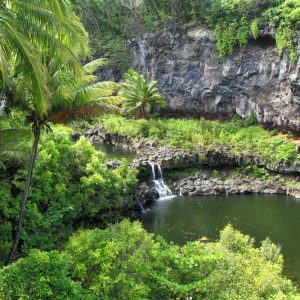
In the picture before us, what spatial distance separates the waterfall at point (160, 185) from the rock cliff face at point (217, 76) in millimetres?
12625

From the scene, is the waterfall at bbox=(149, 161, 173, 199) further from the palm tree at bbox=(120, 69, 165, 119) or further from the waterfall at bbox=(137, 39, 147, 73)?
the waterfall at bbox=(137, 39, 147, 73)

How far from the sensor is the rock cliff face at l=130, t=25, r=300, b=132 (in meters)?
37.5

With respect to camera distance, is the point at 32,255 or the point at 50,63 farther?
the point at 50,63

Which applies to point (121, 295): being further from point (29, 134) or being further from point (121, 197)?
point (121, 197)

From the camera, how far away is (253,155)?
34438 mm

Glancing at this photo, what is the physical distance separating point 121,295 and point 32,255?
8.15 ft

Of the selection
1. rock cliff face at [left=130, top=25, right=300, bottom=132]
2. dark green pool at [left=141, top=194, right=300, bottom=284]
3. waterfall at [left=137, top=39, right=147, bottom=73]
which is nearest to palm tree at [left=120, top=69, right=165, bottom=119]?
rock cliff face at [left=130, top=25, right=300, bottom=132]

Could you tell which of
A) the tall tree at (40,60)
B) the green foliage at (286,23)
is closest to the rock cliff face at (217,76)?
the green foliage at (286,23)

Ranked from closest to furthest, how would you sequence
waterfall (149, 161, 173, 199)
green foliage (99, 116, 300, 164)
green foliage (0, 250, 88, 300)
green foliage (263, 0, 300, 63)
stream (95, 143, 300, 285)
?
green foliage (0, 250, 88, 300)
stream (95, 143, 300, 285)
waterfall (149, 161, 173, 199)
green foliage (99, 116, 300, 164)
green foliage (263, 0, 300, 63)

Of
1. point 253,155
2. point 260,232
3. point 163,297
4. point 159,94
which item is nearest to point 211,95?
point 159,94

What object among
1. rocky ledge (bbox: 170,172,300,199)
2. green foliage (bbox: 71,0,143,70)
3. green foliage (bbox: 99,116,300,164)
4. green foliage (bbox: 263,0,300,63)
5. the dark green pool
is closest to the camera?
the dark green pool

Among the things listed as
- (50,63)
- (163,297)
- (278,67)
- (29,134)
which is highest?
(278,67)

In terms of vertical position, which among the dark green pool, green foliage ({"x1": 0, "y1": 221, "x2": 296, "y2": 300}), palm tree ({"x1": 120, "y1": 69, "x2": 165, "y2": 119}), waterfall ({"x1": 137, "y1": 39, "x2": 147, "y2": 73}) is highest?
waterfall ({"x1": 137, "y1": 39, "x2": 147, "y2": 73})

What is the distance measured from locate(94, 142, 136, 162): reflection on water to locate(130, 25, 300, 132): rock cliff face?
26.8 ft
